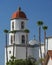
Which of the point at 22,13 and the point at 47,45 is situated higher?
the point at 22,13

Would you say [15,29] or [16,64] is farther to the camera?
[15,29]

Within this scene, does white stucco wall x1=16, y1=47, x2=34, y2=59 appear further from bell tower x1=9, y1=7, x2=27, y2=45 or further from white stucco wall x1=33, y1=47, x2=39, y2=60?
bell tower x1=9, y1=7, x2=27, y2=45

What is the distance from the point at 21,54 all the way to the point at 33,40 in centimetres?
534

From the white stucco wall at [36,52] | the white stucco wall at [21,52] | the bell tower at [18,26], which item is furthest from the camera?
the white stucco wall at [36,52]

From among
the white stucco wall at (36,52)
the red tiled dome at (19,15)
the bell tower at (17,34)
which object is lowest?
the white stucco wall at (36,52)

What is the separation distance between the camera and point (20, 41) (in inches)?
3625

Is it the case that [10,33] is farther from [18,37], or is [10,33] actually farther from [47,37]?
[47,37]

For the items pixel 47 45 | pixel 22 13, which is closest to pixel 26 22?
pixel 22 13

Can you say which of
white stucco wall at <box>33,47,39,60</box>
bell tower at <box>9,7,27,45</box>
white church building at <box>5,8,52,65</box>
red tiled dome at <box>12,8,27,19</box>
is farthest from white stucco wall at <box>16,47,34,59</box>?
red tiled dome at <box>12,8,27,19</box>

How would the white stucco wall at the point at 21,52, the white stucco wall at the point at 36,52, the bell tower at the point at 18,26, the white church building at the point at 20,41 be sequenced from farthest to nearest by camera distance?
the white stucco wall at the point at 36,52 → the bell tower at the point at 18,26 → the white church building at the point at 20,41 → the white stucco wall at the point at 21,52

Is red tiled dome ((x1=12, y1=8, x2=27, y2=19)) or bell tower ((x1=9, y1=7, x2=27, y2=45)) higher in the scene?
red tiled dome ((x1=12, y1=8, x2=27, y2=19))

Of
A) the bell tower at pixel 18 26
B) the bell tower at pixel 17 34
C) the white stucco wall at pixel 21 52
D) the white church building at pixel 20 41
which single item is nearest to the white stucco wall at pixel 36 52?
the white church building at pixel 20 41

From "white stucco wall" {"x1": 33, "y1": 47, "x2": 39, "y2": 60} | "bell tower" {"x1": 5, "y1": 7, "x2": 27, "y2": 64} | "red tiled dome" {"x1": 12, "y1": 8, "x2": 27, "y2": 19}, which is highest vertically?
"red tiled dome" {"x1": 12, "y1": 8, "x2": 27, "y2": 19}

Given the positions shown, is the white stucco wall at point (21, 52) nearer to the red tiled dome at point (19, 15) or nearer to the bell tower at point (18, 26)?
the bell tower at point (18, 26)
